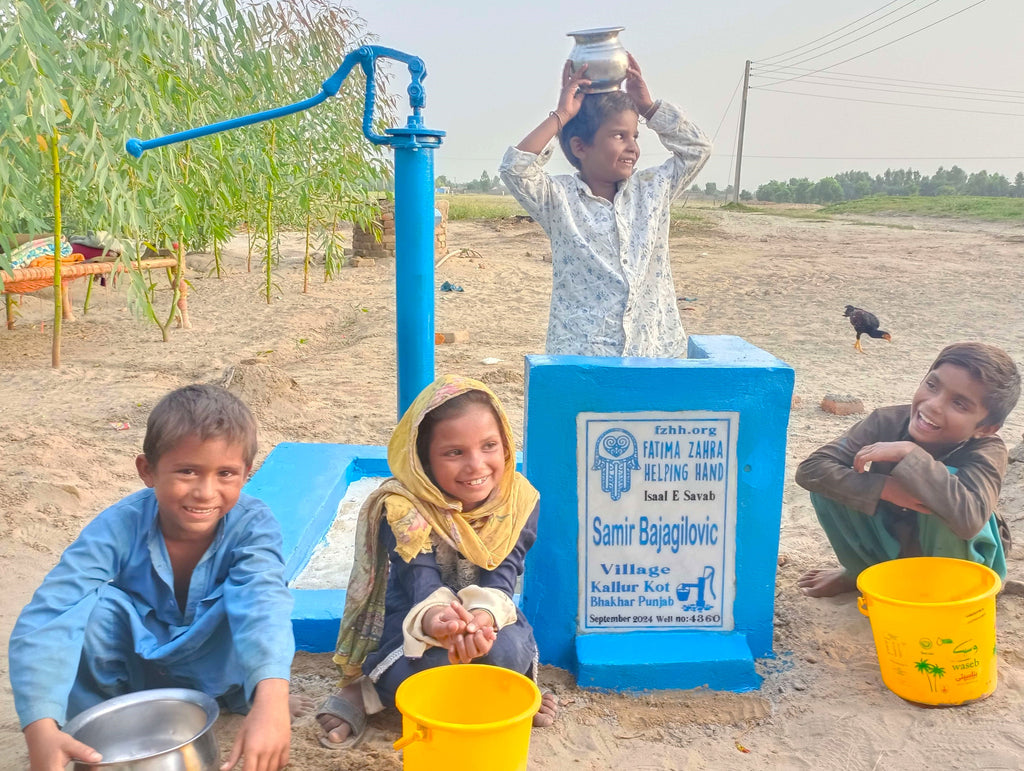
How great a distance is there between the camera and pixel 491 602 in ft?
6.93

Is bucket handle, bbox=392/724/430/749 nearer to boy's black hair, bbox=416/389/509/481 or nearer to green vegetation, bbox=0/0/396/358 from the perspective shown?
boy's black hair, bbox=416/389/509/481

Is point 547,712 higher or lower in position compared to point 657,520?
lower

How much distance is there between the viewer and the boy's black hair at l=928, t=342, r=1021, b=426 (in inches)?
101

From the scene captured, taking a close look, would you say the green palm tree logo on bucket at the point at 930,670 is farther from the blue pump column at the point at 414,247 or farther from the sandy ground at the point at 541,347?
the blue pump column at the point at 414,247

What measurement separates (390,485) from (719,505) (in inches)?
36.3

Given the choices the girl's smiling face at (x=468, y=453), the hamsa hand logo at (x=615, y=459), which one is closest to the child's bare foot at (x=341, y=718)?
the girl's smiling face at (x=468, y=453)

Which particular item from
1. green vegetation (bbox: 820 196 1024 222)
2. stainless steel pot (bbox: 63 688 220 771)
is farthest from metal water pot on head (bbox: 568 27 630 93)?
green vegetation (bbox: 820 196 1024 222)

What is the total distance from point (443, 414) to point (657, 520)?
717 mm

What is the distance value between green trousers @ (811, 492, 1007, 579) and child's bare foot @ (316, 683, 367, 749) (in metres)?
1.53

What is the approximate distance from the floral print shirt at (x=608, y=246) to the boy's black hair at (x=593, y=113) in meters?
0.10

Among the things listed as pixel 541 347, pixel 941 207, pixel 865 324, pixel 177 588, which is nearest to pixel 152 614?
pixel 177 588

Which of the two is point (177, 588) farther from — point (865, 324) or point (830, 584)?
point (865, 324)

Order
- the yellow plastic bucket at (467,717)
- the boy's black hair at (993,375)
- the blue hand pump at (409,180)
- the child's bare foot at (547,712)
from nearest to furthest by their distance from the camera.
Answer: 1. the yellow plastic bucket at (467,717)
2. the child's bare foot at (547,712)
3. the boy's black hair at (993,375)
4. the blue hand pump at (409,180)

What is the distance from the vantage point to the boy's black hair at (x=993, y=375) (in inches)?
101
